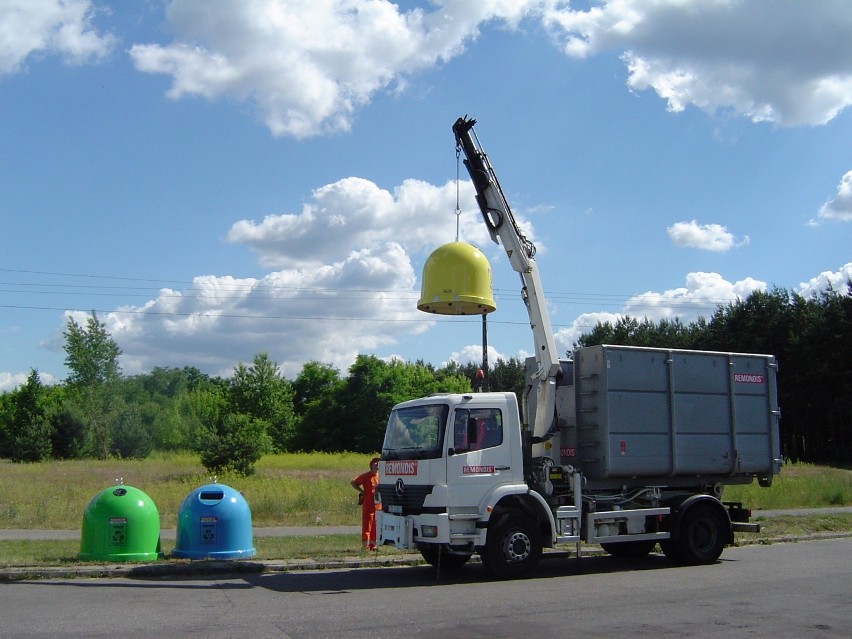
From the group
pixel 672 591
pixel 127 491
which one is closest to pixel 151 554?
pixel 127 491

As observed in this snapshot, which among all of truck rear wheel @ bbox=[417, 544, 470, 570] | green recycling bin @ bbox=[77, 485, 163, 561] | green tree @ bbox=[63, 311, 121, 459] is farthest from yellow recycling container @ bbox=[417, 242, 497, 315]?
green tree @ bbox=[63, 311, 121, 459]

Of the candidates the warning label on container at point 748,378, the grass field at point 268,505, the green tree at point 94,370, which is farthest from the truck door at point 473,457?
the green tree at point 94,370

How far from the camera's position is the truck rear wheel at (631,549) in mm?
14852

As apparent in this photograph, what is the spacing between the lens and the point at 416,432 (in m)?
12.5

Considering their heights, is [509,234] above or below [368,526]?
above

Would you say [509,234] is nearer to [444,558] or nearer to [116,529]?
[444,558]

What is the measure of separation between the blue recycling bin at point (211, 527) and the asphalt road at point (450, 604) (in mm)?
1176

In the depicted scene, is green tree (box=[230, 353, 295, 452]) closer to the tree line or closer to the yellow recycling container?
the tree line

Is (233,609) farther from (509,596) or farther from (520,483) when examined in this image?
(520,483)

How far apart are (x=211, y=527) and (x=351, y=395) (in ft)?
260

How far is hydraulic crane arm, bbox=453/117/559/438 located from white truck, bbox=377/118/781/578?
24 millimetres

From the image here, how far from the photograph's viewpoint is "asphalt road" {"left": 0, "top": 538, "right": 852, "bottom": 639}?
8203 mm

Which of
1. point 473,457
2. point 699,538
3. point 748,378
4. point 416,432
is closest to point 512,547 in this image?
point 473,457

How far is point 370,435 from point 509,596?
79.5 m
